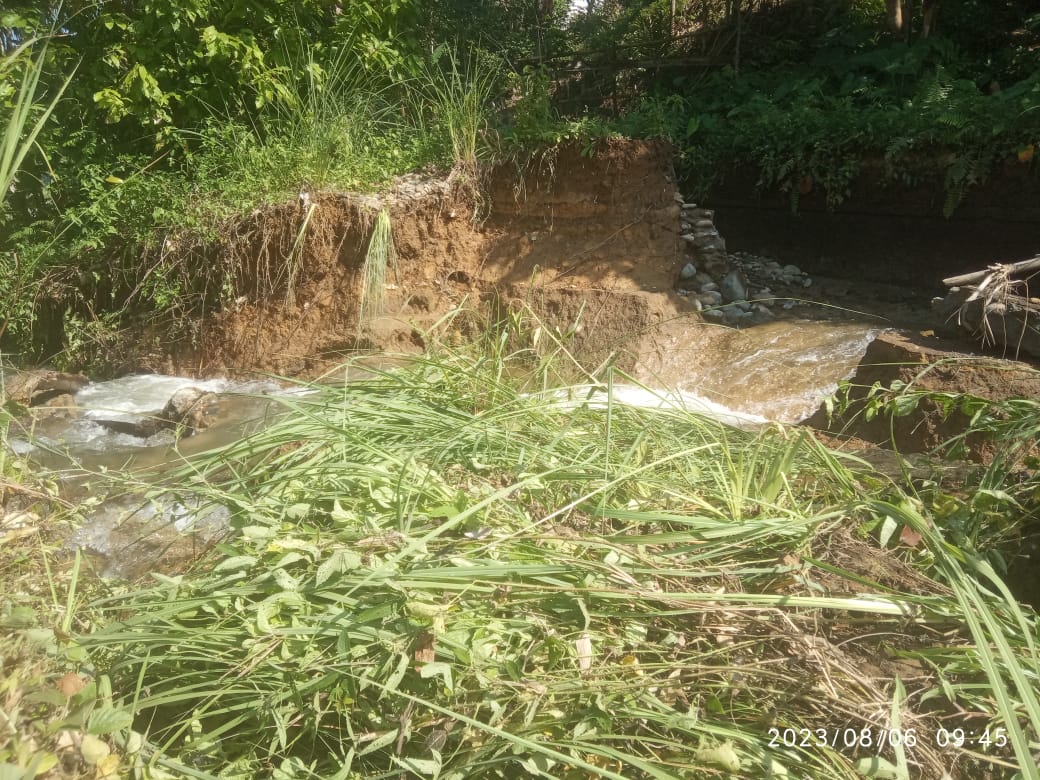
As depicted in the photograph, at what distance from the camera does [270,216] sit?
6445 mm

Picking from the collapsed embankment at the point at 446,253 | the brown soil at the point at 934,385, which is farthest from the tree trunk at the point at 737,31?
the brown soil at the point at 934,385

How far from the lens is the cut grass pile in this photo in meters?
1.31

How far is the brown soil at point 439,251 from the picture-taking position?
629 centimetres

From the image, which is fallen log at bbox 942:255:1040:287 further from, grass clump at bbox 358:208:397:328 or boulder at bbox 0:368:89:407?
boulder at bbox 0:368:89:407

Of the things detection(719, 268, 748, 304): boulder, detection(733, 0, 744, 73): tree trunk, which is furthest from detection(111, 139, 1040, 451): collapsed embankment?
detection(733, 0, 744, 73): tree trunk

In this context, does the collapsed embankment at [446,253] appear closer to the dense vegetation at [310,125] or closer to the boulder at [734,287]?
the boulder at [734,287]

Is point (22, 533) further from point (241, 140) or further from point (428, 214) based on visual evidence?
point (241, 140)

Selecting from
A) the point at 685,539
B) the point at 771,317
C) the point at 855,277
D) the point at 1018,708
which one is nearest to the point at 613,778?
the point at 685,539

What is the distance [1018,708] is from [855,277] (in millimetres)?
6246
